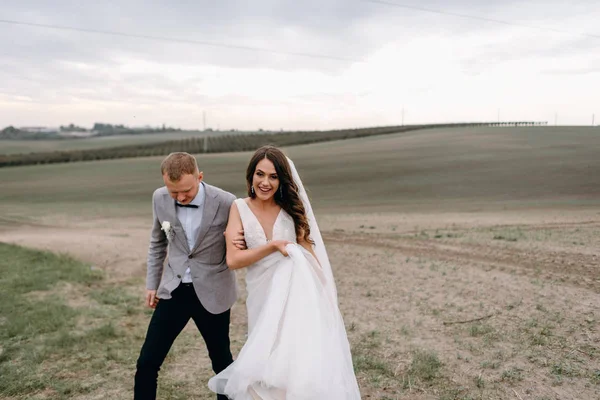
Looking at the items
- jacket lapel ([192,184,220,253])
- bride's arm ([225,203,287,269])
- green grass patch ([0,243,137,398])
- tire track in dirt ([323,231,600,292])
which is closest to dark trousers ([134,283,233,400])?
jacket lapel ([192,184,220,253])

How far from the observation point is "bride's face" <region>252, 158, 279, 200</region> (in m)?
3.41

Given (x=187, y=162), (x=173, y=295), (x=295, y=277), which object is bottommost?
(x=173, y=295)

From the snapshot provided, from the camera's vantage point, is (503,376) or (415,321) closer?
(503,376)

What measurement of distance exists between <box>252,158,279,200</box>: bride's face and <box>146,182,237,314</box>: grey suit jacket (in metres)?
0.44

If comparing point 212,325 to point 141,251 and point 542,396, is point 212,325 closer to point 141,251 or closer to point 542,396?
point 542,396

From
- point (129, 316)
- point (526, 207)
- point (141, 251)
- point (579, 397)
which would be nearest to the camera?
point (579, 397)

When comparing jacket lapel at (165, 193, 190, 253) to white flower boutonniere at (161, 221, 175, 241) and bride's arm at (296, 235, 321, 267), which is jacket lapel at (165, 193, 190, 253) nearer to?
white flower boutonniere at (161, 221, 175, 241)

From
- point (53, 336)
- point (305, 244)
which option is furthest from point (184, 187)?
point (53, 336)

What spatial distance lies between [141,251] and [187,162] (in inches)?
386

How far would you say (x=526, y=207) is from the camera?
65.8 ft

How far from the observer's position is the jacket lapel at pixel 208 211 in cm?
364

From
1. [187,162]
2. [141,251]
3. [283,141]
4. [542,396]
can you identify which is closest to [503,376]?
[542,396]

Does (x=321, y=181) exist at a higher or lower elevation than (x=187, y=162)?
lower

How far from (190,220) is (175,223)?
114 millimetres
